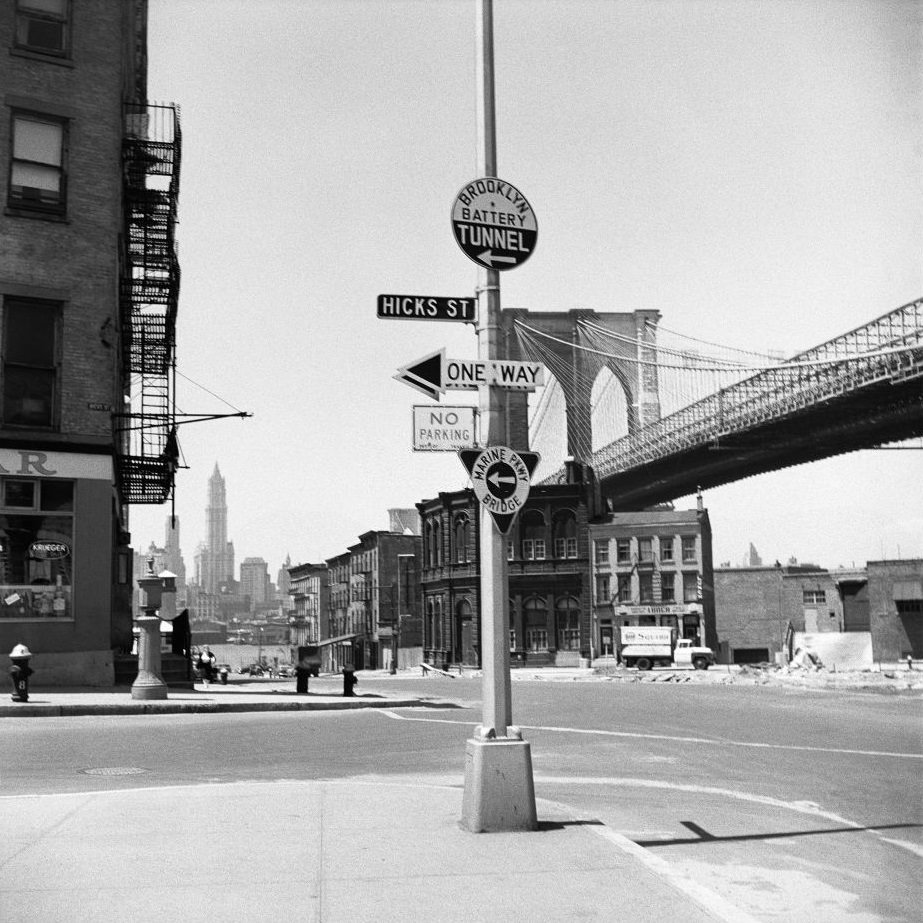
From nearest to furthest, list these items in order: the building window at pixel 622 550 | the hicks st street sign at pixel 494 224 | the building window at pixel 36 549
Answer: the hicks st street sign at pixel 494 224
the building window at pixel 36 549
the building window at pixel 622 550

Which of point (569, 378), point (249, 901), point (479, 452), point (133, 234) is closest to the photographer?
point (249, 901)

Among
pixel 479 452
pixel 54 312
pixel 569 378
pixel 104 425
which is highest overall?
pixel 569 378

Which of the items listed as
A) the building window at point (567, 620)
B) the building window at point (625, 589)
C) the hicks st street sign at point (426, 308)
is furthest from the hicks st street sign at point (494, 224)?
the building window at point (567, 620)

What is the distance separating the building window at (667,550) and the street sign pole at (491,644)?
65.7 metres

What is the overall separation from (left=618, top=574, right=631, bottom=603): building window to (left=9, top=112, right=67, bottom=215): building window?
53.8 m

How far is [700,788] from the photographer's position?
11.9 m

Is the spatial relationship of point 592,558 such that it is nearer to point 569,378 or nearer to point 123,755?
point 569,378

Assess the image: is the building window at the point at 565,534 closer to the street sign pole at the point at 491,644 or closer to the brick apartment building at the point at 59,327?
the brick apartment building at the point at 59,327

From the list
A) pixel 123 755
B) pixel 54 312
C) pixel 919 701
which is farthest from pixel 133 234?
pixel 919 701

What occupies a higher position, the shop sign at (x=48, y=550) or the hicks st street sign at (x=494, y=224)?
the hicks st street sign at (x=494, y=224)

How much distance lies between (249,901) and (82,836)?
2.35 m

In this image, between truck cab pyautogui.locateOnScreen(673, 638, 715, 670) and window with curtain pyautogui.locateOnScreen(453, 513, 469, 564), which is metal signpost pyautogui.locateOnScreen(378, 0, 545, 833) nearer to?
truck cab pyautogui.locateOnScreen(673, 638, 715, 670)

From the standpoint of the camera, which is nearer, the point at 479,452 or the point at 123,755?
the point at 479,452

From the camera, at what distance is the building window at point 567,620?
244 ft
